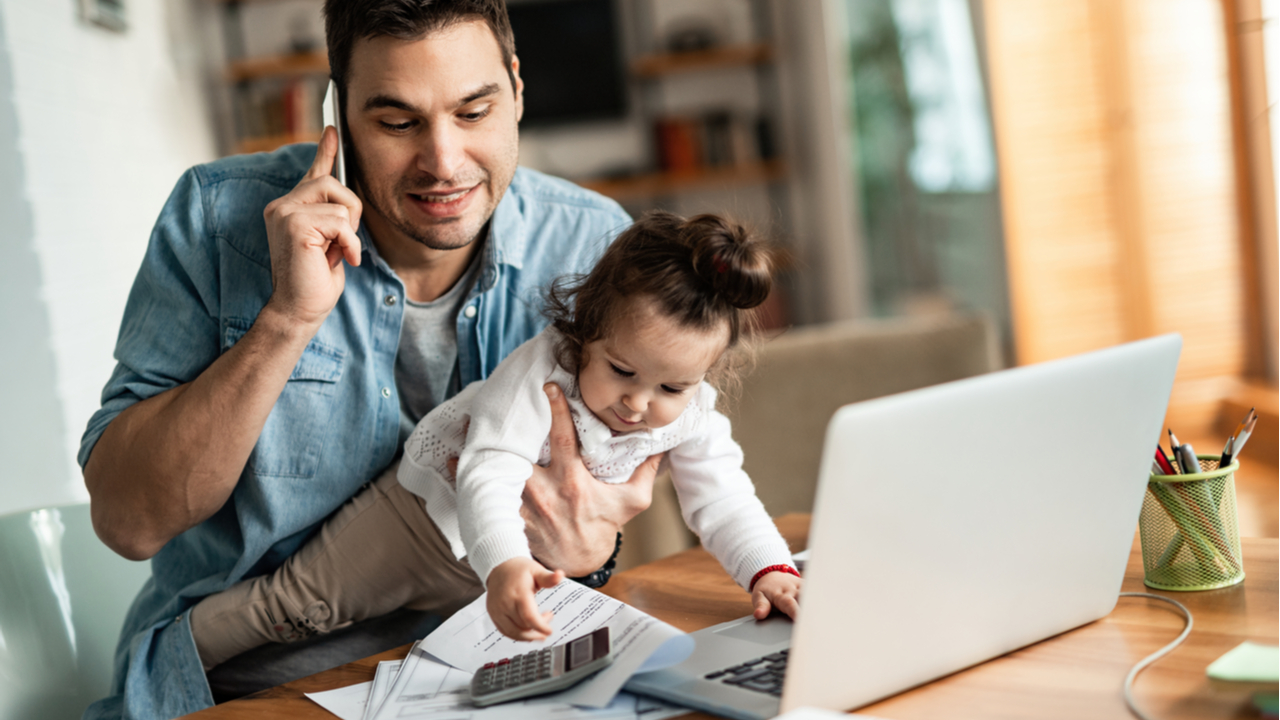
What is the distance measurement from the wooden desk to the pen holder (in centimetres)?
2

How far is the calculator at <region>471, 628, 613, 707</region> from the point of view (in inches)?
31.2

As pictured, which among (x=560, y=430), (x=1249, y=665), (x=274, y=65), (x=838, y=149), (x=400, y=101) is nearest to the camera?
(x=1249, y=665)

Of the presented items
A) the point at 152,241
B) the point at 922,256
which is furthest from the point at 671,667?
the point at 922,256

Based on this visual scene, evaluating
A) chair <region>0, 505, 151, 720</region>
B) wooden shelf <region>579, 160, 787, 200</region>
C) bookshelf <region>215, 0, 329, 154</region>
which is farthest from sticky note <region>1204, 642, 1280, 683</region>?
wooden shelf <region>579, 160, 787, 200</region>

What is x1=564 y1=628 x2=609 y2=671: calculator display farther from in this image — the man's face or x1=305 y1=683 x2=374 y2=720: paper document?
the man's face

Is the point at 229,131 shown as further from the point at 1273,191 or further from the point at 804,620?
the point at 804,620

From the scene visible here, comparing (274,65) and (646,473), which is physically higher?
(274,65)

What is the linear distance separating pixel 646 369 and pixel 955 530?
40 cm

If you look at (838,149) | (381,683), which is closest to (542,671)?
(381,683)

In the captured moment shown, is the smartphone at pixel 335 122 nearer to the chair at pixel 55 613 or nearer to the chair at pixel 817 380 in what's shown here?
the chair at pixel 55 613

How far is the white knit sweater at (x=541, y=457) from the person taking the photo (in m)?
1.01

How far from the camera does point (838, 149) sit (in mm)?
5133

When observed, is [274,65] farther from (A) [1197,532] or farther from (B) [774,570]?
(A) [1197,532]

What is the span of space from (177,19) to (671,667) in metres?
4.45
